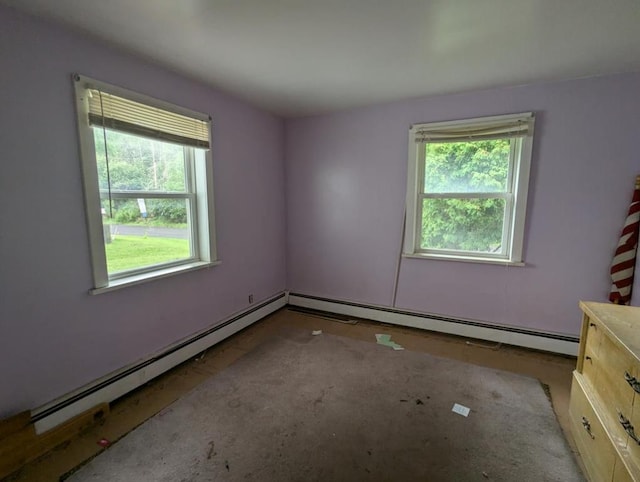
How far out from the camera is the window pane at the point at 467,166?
271 cm

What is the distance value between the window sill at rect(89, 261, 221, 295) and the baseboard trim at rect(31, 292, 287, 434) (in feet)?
1.98

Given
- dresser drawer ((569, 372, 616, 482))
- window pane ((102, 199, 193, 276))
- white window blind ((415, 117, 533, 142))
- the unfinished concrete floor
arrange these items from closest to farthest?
dresser drawer ((569, 372, 616, 482)) → the unfinished concrete floor → window pane ((102, 199, 193, 276)) → white window blind ((415, 117, 533, 142))

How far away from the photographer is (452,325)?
119 inches

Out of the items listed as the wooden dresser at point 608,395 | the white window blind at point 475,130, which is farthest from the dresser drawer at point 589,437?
the white window blind at point 475,130

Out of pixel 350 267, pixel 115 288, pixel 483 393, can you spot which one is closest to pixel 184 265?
pixel 115 288

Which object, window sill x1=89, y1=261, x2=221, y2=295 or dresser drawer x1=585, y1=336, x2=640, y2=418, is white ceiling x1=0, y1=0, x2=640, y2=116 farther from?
dresser drawer x1=585, y1=336, x2=640, y2=418

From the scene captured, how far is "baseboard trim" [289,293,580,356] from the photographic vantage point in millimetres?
2637

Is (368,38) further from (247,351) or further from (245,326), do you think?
(245,326)

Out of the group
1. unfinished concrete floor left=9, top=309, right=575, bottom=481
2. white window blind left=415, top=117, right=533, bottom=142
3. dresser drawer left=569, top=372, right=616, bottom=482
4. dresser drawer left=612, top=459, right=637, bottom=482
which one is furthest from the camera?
white window blind left=415, top=117, right=533, bottom=142

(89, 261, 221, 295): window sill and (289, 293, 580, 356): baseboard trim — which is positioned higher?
(89, 261, 221, 295): window sill

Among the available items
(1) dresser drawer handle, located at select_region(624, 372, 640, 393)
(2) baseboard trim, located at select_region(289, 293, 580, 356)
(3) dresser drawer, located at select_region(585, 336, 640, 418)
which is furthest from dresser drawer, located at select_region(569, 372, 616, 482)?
(2) baseboard trim, located at select_region(289, 293, 580, 356)

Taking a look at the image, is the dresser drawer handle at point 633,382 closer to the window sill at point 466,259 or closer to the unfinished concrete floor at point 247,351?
the unfinished concrete floor at point 247,351

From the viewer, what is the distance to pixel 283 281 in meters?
3.86

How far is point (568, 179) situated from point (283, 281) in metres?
3.14
